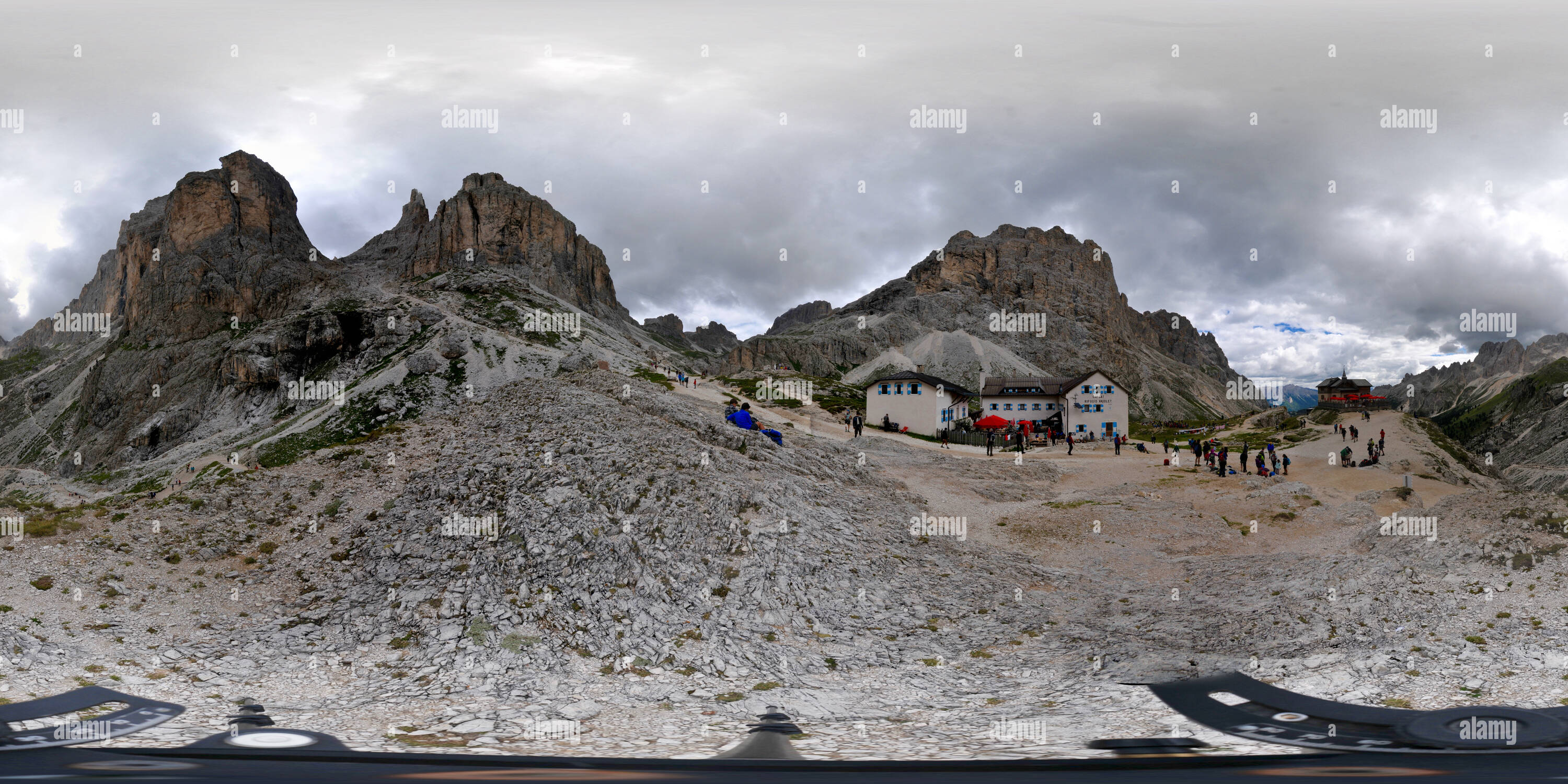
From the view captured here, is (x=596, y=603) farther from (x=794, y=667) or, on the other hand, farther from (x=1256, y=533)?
(x=1256, y=533)

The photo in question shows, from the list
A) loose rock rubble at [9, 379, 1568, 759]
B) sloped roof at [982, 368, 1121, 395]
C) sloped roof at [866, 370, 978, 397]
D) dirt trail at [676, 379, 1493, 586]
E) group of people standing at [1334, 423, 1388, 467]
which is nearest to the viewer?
loose rock rubble at [9, 379, 1568, 759]

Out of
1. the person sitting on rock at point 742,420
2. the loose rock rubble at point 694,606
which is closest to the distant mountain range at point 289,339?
the person sitting on rock at point 742,420

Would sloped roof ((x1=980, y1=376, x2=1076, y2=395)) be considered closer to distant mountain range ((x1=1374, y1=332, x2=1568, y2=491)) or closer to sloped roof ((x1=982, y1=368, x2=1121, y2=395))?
sloped roof ((x1=982, y1=368, x2=1121, y2=395))

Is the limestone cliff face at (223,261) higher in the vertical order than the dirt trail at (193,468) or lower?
higher

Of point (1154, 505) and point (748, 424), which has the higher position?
point (748, 424)

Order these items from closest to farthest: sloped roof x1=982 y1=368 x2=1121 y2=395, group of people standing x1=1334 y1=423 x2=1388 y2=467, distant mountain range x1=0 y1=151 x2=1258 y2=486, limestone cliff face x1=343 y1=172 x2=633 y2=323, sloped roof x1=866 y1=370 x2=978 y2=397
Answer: group of people standing x1=1334 y1=423 x2=1388 y2=467
distant mountain range x1=0 y1=151 x2=1258 y2=486
sloped roof x1=866 y1=370 x2=978 y2=397
sloped roof x1=982 y1=368 x2=1121 y2=395
limestone cliff face x1=343 y1=172 x2=633 y2=323

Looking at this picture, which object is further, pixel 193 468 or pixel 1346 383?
pixel 1346 383

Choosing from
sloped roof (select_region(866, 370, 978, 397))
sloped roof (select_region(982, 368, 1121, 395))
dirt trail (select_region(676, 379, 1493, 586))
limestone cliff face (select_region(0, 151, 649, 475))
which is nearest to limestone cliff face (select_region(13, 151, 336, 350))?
limestone cliff face (select_region(0, 151, 649, 475))

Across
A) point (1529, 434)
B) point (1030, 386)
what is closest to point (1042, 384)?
point (1030, 386)

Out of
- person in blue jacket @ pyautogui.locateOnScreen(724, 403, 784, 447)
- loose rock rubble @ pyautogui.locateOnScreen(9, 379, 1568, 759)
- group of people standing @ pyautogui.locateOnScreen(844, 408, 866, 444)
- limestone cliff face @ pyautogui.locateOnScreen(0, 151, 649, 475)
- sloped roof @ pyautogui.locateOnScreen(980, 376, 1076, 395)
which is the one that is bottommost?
loose rock rubble @ pyautogui.locateOnScreen(9, 379, 1568, 759)

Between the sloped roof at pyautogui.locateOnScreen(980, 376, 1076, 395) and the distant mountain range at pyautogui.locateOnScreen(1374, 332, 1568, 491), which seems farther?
the distant mountain range at pyautogui.locateOnScreen(1374, 332, 1568, 491)

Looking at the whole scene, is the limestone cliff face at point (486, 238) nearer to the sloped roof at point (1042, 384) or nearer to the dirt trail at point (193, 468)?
the dirt trail at point (193, 468)

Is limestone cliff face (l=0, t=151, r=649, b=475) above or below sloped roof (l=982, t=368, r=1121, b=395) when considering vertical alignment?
above

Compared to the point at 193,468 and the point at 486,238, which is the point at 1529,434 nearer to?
the point at 193,468
